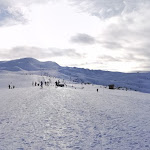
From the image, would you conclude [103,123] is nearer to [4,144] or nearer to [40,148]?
[40,148]

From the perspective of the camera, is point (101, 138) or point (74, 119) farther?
point (74, 119)

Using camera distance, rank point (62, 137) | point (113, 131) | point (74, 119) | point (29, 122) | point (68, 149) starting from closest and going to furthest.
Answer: point (68, 149), point (62, 137), point (113, 131), point (29, 122), point (74, 119)

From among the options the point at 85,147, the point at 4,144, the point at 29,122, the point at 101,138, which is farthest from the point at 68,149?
the point at 29,122

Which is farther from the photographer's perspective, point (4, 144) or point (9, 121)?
point (9, 121)

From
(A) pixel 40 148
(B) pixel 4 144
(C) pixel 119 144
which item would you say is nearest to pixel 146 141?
(C) pixel 119 144

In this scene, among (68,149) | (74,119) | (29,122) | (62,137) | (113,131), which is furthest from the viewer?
(74,119)

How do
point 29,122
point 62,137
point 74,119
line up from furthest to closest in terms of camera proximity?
point 74,119 → point 29,122 → point 62,137

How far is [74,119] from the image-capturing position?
17219 millimetres

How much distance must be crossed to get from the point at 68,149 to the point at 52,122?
579 centimetres

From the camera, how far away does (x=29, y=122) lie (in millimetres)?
15734

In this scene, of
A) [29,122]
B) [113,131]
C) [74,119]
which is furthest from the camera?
[74,119]

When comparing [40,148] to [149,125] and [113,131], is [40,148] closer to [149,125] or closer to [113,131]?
[113,131]

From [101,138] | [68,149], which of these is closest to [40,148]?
[68,149]

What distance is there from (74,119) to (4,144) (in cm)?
745
